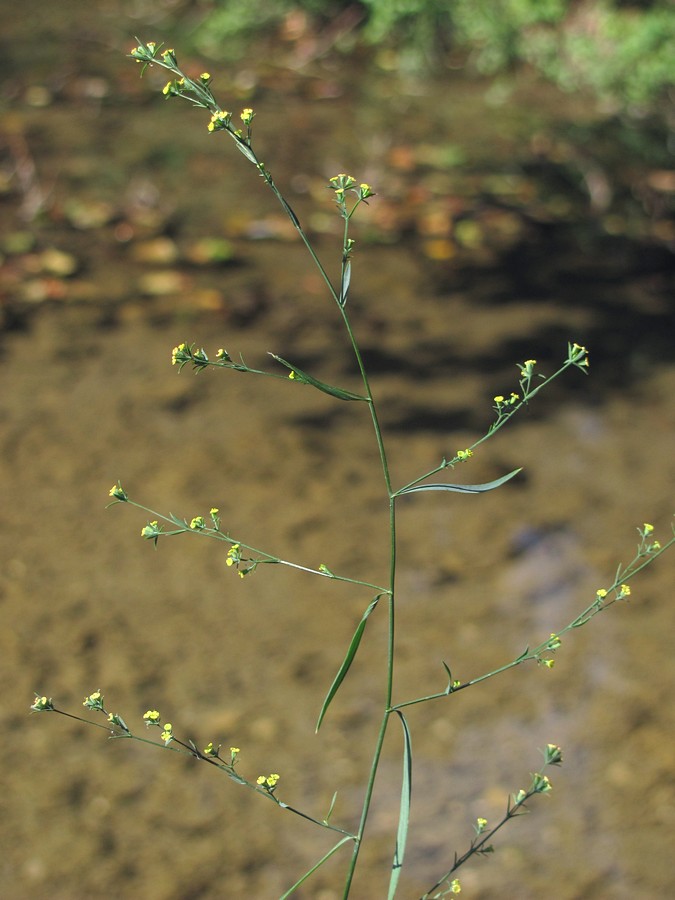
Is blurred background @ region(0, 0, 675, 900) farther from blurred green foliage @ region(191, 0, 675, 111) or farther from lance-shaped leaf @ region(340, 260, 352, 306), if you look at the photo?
lance-shaped leaf @ region(340, 260, 352, 306)

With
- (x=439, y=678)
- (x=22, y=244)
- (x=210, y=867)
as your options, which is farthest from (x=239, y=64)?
(x=210, y=867)

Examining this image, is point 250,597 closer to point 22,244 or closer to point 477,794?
point 477,794

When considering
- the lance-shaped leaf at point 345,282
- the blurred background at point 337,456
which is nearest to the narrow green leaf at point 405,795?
the lance-shaped leaf at point 345,282

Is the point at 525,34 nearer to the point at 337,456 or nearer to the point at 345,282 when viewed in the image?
the point at 337,456

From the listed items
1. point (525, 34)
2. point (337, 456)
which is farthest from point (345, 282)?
point (525, 34)

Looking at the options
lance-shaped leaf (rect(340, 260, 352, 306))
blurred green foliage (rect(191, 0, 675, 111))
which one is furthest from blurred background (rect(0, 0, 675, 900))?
lance-shaped leaf (rect(340, 260, 352, 306))

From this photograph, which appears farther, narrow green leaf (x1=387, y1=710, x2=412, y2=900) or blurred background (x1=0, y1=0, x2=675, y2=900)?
blurred background (x1=0, y1=0, x2=675, y2=900)
